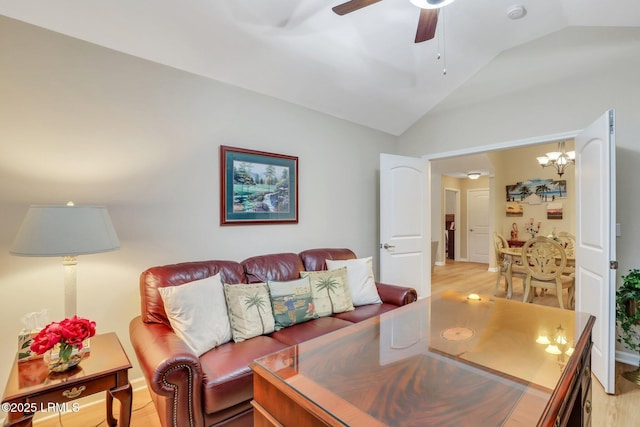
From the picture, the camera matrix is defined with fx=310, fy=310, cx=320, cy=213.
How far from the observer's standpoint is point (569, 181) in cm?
620

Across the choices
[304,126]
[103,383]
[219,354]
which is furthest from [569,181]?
[103,383]

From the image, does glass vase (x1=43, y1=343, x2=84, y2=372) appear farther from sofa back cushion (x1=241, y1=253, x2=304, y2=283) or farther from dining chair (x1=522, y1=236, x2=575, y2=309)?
dining chair (x1=522, y1=236, x2=575, y2=309)

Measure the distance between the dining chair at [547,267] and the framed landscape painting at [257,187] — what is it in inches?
121

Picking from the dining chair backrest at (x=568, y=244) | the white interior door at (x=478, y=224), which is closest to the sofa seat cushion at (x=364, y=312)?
the dining chair backrest at (x=568, y=244)

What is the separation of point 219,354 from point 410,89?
3.26 m

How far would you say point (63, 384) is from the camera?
4.52ft

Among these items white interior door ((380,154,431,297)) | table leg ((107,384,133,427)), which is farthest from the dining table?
table leg ((107,384,133,427))

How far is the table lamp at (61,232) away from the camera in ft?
4.99

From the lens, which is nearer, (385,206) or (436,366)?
(436,366)

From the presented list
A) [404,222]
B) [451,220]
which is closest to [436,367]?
[404,222]

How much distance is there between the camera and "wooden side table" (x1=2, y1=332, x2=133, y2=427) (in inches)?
50.5

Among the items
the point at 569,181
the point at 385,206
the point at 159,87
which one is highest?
the point at 159,87

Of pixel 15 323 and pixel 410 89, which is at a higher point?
pixel 410 89

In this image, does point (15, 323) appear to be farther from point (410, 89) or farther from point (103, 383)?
point (410, 89)
